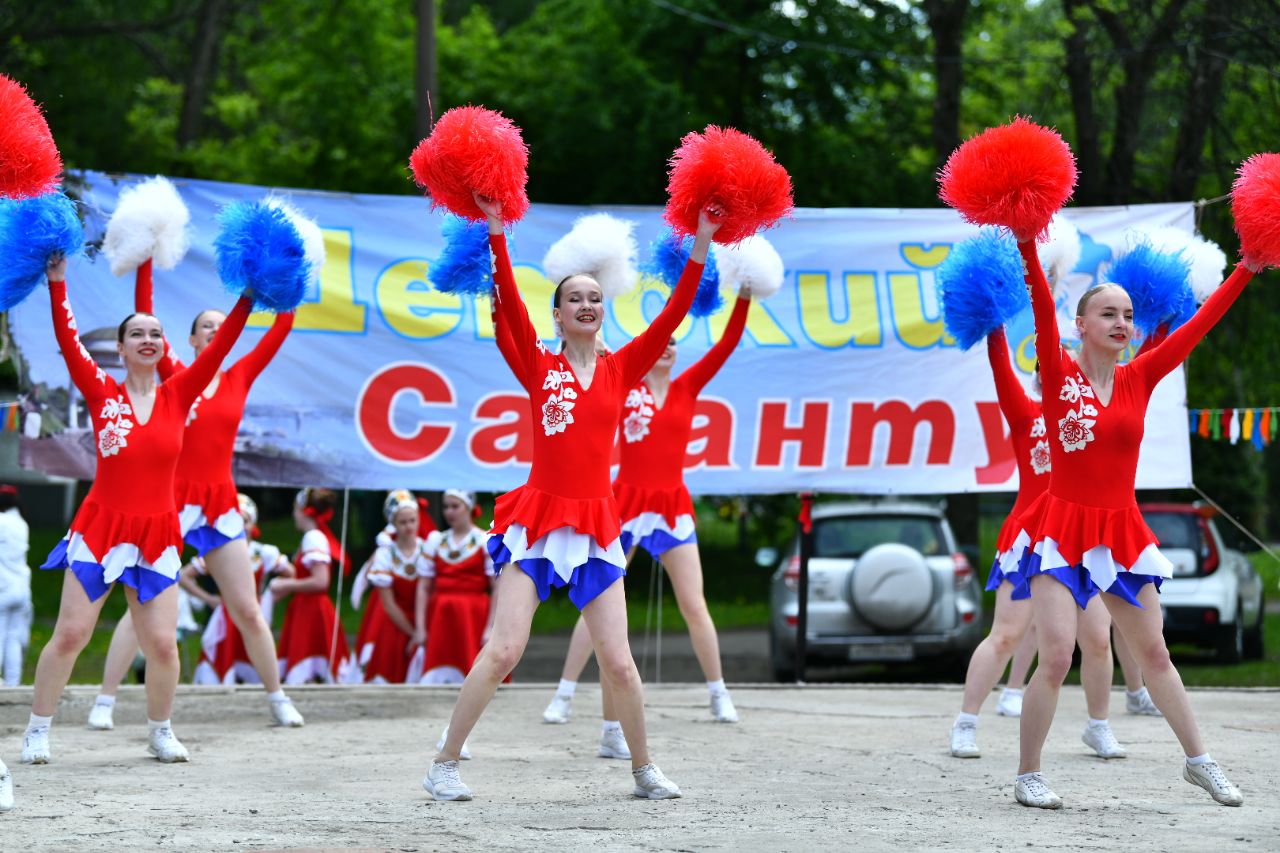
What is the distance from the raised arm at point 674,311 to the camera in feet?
18.1

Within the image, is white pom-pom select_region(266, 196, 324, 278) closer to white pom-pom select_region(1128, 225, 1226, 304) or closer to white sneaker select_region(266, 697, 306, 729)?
white sneaker select_region(266, 697, 306, 729)

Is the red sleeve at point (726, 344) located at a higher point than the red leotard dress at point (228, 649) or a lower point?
higher

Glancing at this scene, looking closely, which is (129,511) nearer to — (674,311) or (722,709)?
(674,311)

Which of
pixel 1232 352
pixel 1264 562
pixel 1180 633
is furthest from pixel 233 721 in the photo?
pixel 1264 562

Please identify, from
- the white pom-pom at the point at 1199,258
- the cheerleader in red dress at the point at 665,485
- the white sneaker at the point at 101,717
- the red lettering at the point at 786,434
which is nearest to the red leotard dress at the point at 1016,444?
the white pom-pom at the point at 1199,258

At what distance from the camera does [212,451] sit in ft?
24.4

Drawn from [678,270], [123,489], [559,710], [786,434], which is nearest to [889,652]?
[786,434]

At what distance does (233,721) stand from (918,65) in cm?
1171

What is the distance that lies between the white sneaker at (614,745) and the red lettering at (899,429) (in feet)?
11.5

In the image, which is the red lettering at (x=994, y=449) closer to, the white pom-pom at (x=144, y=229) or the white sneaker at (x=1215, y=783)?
the white sneaker at (x=1215, y=783)

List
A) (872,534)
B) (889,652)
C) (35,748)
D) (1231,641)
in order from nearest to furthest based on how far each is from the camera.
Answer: (35,748) < (889,652) < (872,534) < (1231,641)

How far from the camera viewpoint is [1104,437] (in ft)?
18.2

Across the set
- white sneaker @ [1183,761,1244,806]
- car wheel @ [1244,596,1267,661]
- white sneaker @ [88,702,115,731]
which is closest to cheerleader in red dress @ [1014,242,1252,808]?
white sneaker @ [1183,761,1244,806]

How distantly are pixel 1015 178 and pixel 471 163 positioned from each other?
5.97ft
